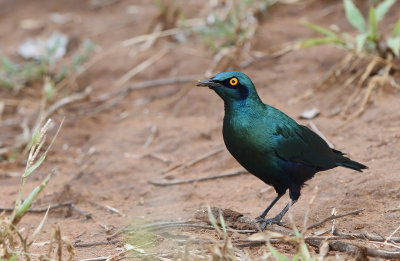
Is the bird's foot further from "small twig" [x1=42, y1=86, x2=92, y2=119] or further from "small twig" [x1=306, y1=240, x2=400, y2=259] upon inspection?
"small twig" [x1=42, y1=86, x2=92, y2=119]

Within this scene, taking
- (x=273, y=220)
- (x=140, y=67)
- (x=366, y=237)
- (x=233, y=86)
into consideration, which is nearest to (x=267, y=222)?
(x=273, y=220)

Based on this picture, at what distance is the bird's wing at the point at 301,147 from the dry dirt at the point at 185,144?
12.5 inches

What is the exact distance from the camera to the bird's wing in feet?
13.4

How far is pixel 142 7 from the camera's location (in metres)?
9.17

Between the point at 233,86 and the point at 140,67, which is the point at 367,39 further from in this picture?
the point at 140,67

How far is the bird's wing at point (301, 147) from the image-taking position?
13.4 feet

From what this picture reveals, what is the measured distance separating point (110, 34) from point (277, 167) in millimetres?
4993

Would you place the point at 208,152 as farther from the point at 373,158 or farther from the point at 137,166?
the point at 373,158

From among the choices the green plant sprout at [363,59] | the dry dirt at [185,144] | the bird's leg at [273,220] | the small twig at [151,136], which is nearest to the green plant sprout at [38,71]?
the dry dirt at [185,144]

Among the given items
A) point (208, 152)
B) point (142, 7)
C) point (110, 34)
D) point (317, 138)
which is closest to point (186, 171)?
point (208, 152)

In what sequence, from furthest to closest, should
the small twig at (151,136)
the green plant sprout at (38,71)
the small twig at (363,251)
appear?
the green plant sprout at (38,71) < the small twig at (151,136) < the small twig at (363,251)

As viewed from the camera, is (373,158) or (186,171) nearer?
(373,158)

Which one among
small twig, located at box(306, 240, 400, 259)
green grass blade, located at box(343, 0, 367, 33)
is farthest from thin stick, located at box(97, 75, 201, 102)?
small twig, located at box(306, 240, 400, 259)

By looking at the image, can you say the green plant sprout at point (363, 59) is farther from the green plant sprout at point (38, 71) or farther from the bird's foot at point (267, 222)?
the green plant sprout at point (38, 71)
